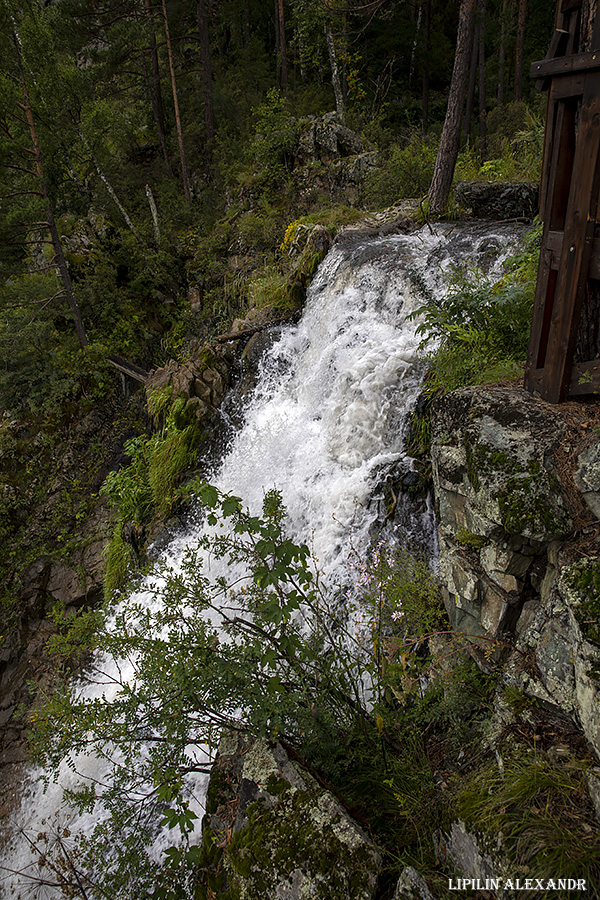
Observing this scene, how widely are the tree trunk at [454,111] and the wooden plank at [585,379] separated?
763 centimetres

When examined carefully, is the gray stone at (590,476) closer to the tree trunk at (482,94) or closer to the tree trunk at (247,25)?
the tree trunk at (482,94)

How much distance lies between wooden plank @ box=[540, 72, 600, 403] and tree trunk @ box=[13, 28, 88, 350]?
1092 centimetres

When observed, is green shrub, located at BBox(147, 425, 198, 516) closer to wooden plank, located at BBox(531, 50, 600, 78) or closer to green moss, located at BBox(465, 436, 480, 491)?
green moss, located at BBox(465, 436, 480, 491)

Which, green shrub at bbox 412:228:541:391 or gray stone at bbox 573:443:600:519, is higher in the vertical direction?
green shrub at bbox 412:228:541:391

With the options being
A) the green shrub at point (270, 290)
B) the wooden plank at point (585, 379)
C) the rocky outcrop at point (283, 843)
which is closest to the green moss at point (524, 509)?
the wooden plank at point (585, 379)

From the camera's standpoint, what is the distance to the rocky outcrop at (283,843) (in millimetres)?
2393

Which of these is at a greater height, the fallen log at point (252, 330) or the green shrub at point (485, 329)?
the green shrub at point (485, 329)

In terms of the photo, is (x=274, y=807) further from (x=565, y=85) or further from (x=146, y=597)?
(x=565, y=85)

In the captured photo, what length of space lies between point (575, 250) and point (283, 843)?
13.5 ft

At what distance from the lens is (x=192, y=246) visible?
14484 millimetres

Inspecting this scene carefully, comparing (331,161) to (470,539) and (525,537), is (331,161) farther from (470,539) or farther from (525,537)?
(525,537)

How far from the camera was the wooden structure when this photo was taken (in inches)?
110

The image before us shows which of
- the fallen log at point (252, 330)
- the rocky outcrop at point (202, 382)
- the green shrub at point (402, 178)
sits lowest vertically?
the rocky outcrop at point (202, 382)

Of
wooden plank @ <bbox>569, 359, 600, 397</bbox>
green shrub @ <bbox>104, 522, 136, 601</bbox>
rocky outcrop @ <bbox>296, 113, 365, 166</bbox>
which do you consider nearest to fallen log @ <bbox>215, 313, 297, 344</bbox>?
green shrub @ <bbox>104, 522, 136, 601</bbox>
